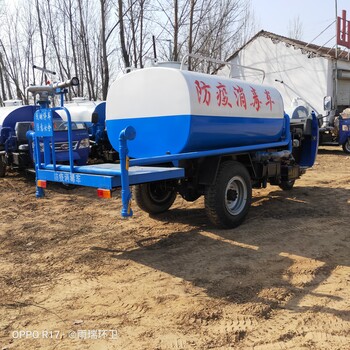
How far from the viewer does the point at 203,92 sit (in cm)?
518

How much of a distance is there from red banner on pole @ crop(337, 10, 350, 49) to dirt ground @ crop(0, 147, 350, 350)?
1478cm

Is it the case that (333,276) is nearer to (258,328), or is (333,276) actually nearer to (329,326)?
(329,326)

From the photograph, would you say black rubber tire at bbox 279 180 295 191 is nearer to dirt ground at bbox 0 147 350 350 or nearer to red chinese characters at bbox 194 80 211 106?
dirt ground at bbox 0 147 350 350

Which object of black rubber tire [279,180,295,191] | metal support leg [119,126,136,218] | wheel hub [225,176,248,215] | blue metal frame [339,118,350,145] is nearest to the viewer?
metal support leg [119,126,136,218]

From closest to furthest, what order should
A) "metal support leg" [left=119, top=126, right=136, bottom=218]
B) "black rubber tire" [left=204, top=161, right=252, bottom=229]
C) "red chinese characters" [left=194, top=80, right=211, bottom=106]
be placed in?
"metal support leg" [left=119, top=126, right=136, bottom=218]
"red chinese characters" [left=194, top=80, right=211, bottom=106]
"black rubber tire" [left=204, top=161, right=252, bottom=229]

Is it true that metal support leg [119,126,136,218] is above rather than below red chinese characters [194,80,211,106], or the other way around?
below

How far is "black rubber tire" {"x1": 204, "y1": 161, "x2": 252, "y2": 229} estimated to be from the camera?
18.3 ft

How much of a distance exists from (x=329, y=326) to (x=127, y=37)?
2166 centimetres

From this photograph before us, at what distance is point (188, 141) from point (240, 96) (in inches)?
48.6

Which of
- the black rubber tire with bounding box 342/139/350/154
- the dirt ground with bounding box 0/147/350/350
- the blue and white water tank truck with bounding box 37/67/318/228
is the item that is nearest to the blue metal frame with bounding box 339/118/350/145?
the black rubber tire with bounding box 342/139/350/154

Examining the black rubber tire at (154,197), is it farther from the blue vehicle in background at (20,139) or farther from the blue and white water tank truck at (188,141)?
the blue vehicle in background at (20,139)

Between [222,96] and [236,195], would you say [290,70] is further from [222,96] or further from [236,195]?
[222,96]

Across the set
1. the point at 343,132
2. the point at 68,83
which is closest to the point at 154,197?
the point at 68,83

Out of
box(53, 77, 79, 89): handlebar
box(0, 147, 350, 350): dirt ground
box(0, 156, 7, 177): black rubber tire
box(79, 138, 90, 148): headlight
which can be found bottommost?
box(0, 147, 350, 350): dirt ground
